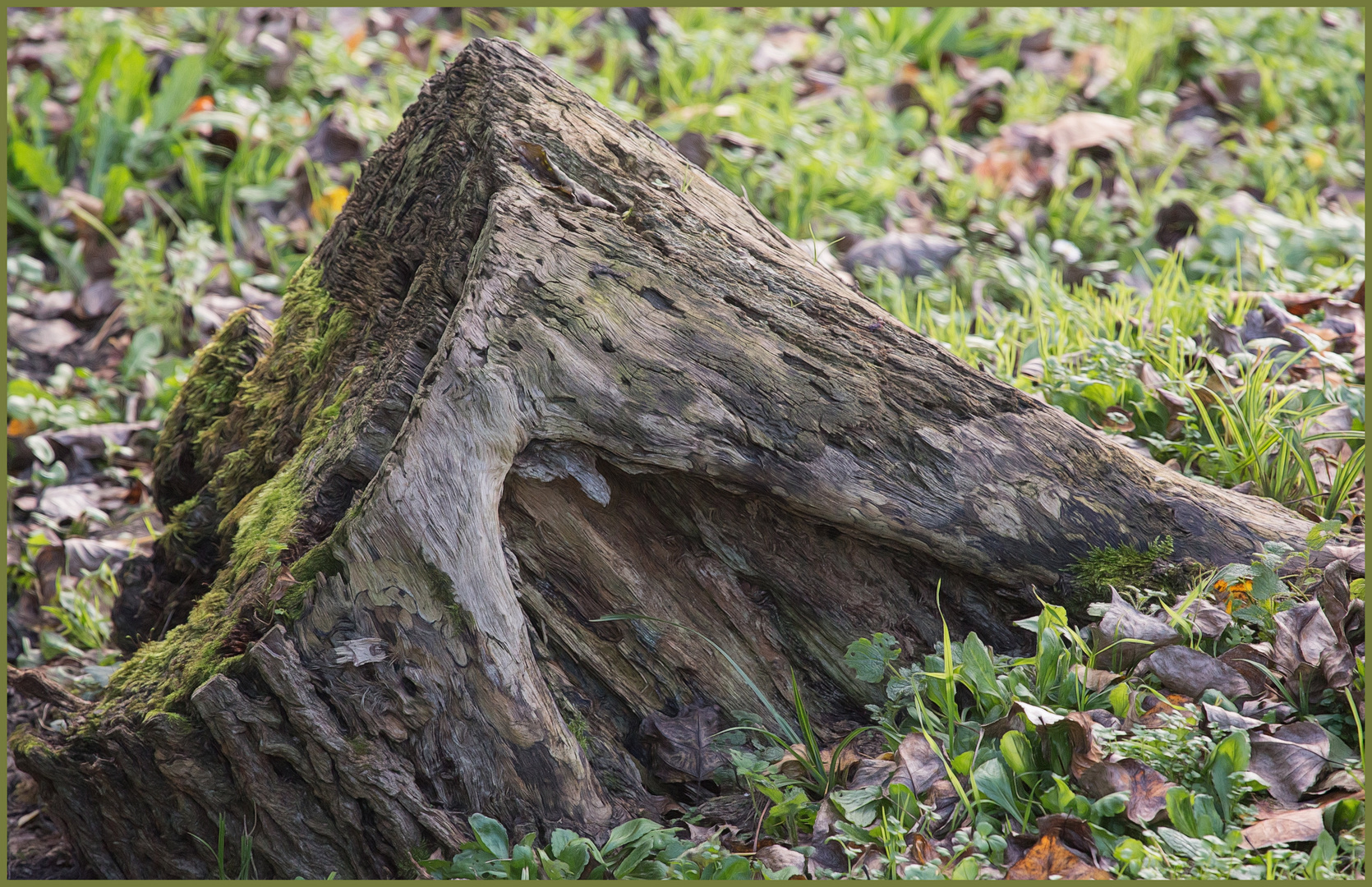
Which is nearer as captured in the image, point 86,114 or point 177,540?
point 177,540

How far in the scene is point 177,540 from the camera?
267 cm

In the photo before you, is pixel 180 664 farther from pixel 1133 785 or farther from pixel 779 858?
pixel 1133 785

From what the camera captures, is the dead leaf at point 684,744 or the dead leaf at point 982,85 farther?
the dead leaf at point 982,85

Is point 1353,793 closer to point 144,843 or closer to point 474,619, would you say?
point 474,619

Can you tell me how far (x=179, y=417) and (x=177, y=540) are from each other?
1.63 ft

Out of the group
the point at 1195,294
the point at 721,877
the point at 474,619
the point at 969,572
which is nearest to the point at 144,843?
the point at 474,619

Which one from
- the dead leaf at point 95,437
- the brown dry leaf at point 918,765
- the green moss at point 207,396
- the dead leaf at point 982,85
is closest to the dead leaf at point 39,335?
the dead leaf at point 95,437

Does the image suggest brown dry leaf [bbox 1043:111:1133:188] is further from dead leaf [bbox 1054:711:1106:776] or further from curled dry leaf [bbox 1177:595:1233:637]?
dead leaf [bbox 1054:711:1106:776]

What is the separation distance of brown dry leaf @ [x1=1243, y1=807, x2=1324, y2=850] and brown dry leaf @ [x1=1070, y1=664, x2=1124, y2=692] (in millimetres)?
342

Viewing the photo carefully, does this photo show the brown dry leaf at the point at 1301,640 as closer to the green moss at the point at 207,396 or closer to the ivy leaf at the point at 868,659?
the ivy leaf at the point at 868,659

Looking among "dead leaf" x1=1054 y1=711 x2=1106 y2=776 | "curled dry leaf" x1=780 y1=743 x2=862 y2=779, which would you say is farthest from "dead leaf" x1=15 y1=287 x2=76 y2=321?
"dead leaf" x1=1054 y1=711 x2=1106 y2=776

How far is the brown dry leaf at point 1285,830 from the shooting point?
1.60 m

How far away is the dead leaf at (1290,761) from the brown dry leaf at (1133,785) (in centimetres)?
18

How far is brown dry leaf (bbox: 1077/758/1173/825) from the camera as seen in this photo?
1679mm
